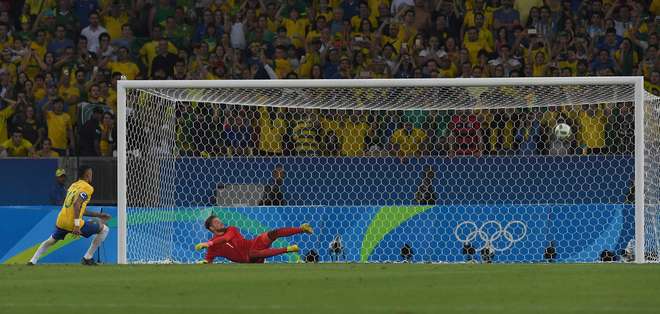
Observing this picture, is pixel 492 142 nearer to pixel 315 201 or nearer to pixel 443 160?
pixel 443 160

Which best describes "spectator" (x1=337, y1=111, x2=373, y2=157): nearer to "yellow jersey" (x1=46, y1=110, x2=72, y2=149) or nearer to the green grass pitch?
"yellow jersey" (x1=46, y1=110, x2=72, y2=149)

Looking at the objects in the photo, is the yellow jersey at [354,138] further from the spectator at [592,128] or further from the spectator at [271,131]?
the spectator at [592,128]

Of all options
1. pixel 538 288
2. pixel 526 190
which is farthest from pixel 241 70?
pixel 538 288

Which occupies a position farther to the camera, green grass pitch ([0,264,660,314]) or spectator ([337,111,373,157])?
spectator ([337,111,373,157])

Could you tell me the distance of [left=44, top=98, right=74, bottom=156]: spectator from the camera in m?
19.7

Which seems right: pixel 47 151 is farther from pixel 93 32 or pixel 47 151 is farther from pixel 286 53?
pixel 286 53

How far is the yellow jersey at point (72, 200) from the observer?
1488cm

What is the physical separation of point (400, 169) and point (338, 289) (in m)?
7.78

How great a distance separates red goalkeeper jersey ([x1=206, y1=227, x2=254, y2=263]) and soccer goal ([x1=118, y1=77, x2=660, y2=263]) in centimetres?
72

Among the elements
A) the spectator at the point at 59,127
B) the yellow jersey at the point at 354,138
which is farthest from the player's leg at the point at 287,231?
the spectator at the point at 59,127

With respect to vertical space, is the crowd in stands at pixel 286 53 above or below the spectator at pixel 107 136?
above

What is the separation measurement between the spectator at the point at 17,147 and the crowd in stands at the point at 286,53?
21 mm

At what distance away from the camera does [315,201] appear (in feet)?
57.1

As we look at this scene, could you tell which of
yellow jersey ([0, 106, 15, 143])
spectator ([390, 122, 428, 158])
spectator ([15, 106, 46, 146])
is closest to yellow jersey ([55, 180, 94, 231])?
spectator ([390, 122, 428, 158])
